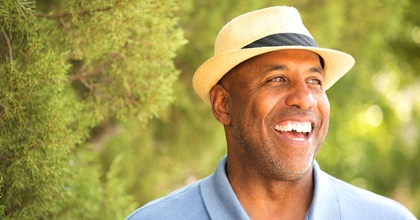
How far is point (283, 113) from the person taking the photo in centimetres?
340

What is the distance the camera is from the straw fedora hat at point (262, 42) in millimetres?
3477

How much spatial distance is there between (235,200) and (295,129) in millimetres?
390

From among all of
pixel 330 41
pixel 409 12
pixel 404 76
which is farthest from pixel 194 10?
pixel 404 76

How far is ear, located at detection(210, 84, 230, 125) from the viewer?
3.76 meters

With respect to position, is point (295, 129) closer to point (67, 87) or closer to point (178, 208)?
point (178, 208)

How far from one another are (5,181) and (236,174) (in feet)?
3.22

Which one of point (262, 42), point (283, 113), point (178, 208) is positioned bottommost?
point (178, 208)

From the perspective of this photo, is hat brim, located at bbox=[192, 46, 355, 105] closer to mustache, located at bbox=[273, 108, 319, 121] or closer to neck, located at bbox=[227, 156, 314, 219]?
mustache, located at bbox=[273, 108, 319, 121]

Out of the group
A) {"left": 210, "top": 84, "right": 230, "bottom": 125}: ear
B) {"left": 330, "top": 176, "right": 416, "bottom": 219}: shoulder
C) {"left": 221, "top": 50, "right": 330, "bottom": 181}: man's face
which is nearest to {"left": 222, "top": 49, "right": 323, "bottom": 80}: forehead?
{"left": 221, "top": 50, "right": 330, "bottom": 181}: man's face

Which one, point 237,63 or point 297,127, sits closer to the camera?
point 297,127

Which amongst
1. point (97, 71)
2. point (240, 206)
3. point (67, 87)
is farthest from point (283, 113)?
point (67, 87)

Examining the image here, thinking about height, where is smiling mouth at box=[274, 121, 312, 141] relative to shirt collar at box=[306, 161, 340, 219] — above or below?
above

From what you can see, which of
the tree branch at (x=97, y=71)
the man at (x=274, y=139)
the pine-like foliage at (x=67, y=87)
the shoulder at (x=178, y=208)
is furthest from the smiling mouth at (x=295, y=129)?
the tree branch at (x=97, y=71)

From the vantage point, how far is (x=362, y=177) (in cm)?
1292
